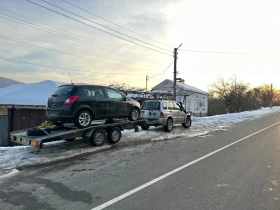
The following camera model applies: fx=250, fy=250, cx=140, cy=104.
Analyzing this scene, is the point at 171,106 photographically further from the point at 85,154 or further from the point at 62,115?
the point at 62,115

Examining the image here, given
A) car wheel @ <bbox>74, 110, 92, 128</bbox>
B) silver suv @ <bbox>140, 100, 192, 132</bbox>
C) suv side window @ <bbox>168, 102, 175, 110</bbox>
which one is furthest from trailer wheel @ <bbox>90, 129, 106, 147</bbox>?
suv side window @ <bbox>168, 102, 175, 110</bbox>

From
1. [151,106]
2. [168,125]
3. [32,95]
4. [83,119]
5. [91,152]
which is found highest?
[32,95]

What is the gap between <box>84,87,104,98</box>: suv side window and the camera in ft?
31.3

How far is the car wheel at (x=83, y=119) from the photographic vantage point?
905 cm

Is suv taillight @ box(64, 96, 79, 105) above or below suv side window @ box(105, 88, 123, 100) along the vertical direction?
below

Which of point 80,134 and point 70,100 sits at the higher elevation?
point 70,100

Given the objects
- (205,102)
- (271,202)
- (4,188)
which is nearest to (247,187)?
(271,202)

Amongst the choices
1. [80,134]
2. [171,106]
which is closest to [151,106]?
[171,106]

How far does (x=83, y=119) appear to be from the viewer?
927 centimetres

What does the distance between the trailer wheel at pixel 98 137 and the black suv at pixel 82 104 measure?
1.60 feet

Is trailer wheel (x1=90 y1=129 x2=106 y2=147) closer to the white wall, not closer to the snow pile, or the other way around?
the snow pile

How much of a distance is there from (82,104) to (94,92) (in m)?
0.86

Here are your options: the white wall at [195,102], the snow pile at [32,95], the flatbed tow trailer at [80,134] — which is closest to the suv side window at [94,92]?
the flatbed tow trailer at [80,134]

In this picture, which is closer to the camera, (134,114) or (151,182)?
(151,182)
